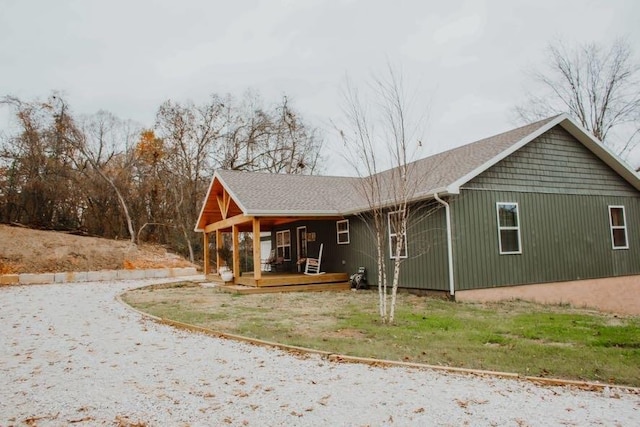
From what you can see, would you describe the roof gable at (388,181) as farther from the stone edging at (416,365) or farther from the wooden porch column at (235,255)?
the stone edging at (416,365)

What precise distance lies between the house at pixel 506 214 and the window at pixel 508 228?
0.03m

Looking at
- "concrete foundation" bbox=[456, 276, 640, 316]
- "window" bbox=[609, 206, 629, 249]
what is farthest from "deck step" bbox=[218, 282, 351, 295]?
"window" bbox=[609, 206, 629, 249]

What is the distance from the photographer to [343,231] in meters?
15.7

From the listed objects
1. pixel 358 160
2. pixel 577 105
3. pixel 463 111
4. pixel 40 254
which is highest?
pixel 577 105

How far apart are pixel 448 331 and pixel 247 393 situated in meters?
3.92

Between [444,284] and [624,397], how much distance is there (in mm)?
7026

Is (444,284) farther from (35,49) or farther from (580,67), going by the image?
(580,67)

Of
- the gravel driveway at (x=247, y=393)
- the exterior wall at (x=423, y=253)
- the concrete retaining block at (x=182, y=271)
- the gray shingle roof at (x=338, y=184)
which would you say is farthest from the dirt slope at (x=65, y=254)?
the gravel driveway at (x=247, y=393)

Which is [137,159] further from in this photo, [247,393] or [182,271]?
[247,393]

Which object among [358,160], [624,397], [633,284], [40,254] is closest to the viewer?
[624,397]

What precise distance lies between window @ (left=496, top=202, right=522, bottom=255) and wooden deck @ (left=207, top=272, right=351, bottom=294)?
5.10 meters

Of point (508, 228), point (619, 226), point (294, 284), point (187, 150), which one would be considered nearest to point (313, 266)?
point (294, 284)

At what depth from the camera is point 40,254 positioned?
21000mm

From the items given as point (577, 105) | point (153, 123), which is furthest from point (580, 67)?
point (153, 123)
